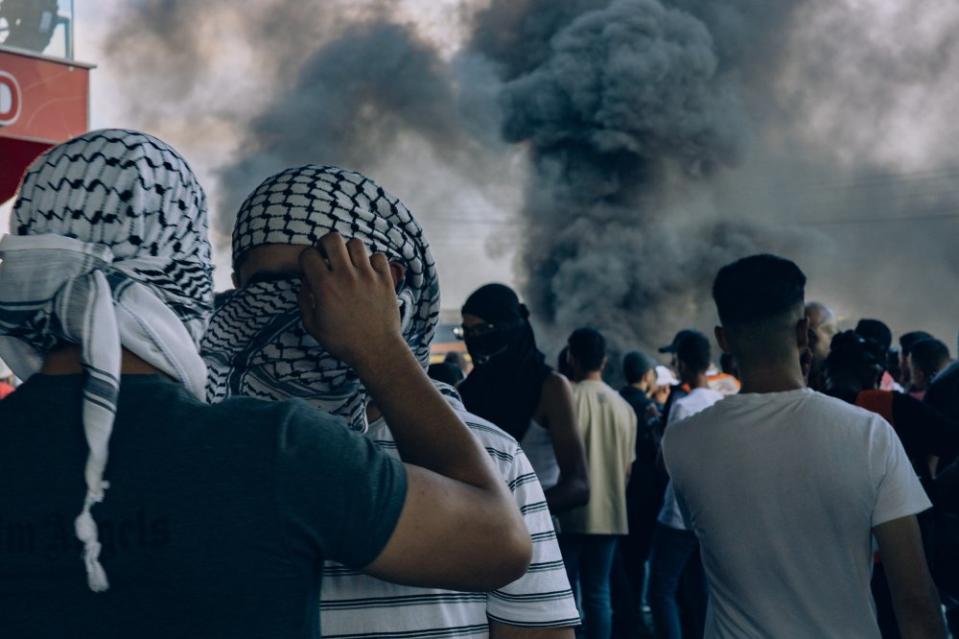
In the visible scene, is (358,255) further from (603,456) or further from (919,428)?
(603,456)

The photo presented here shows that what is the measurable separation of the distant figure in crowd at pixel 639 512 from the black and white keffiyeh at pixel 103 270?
520 cm

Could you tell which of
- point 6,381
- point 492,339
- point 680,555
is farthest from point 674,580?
point 6,381

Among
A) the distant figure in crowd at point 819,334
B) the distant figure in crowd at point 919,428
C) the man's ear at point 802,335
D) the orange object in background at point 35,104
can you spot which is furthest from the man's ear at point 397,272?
the orange object in background at point 35,104

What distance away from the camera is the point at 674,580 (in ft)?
18.1

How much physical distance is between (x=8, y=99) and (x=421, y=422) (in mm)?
7092

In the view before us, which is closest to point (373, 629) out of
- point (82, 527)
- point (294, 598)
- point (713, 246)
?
point (294, 598)

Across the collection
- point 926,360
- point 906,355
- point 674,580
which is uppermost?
point 906,355

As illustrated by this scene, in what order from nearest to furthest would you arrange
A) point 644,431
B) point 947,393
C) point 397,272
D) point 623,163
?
1. point 397,272
2. point 947,393
3. point 644,431
4. point 623,163

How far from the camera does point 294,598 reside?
1.09m

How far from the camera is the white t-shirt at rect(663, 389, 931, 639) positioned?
224 centimetres

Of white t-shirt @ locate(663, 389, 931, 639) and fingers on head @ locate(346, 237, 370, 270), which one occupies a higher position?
fingers on head @ locate(346, 237, 370, 270)

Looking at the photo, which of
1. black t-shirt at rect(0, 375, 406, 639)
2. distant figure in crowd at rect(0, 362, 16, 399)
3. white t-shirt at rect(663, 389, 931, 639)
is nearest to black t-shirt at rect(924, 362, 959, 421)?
white t-shirt at rect(663, 389, 931, 639)

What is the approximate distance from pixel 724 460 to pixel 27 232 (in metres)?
1.75

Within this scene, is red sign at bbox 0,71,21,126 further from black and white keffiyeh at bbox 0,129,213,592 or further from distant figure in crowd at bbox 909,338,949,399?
black and white keffiyeh at bbox 0,129,213,592
